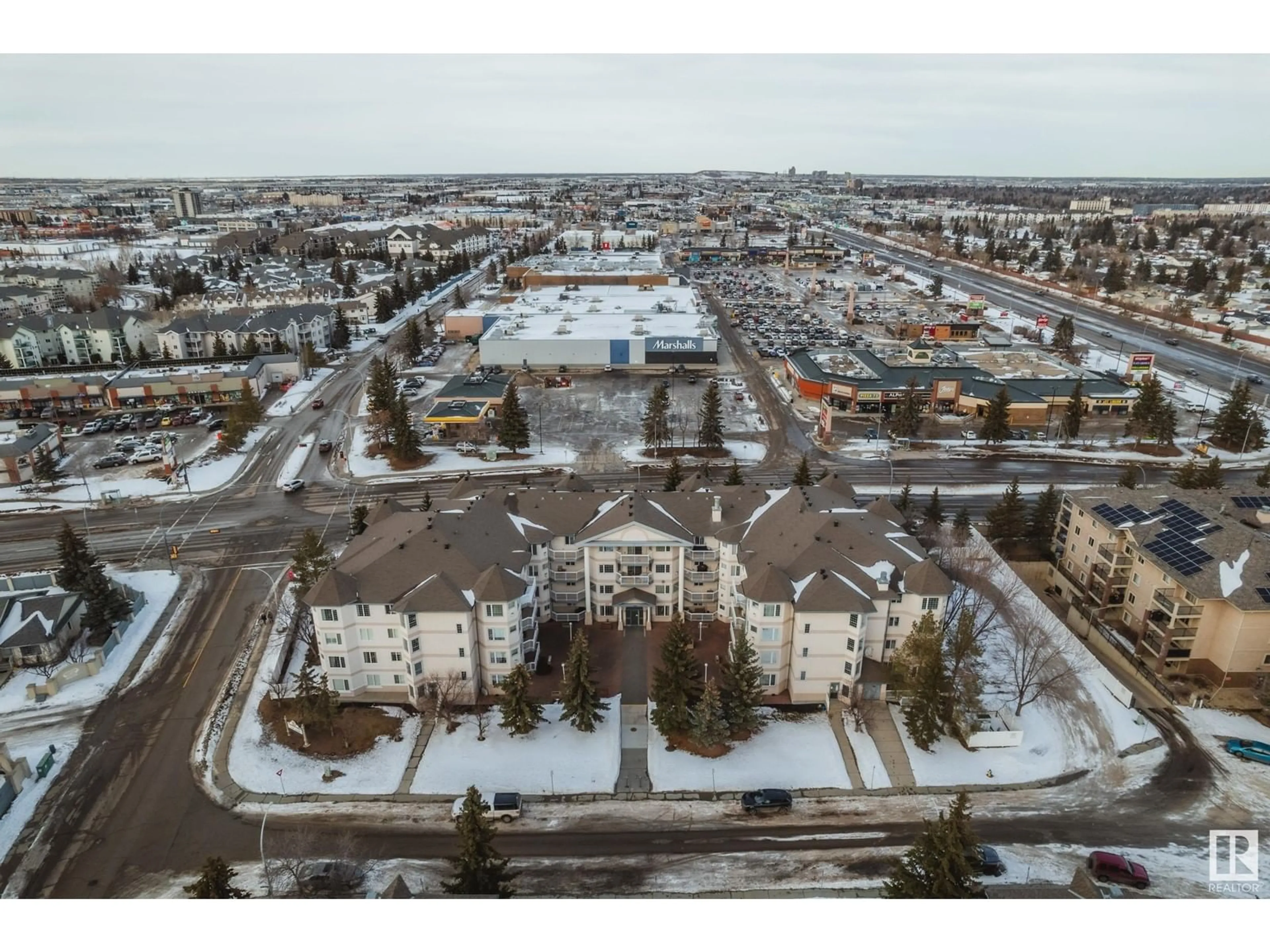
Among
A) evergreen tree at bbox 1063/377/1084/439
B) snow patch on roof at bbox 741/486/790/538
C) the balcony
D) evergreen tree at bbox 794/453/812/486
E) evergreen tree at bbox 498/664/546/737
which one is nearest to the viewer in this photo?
evergreen tree at bbox 498/664/546/737

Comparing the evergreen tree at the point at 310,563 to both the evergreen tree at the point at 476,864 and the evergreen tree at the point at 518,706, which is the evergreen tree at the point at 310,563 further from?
the evergreen tree at the point at 476,864

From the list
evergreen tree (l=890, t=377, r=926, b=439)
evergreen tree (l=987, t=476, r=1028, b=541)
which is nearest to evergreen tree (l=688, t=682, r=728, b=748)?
evergreen tree (l=987, t=476, r=1028, b=541)

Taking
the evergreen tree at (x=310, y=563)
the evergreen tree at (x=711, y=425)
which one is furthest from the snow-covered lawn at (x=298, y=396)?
the evergreen tree at (x=711, y=425)

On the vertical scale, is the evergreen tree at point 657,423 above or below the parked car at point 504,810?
above

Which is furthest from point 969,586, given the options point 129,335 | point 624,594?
point 129,335

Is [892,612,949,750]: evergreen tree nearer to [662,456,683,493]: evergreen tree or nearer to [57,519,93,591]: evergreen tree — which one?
[662,456,683,493]: evergreen tree

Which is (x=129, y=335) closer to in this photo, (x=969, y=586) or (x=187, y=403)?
(x=187, y=403)
